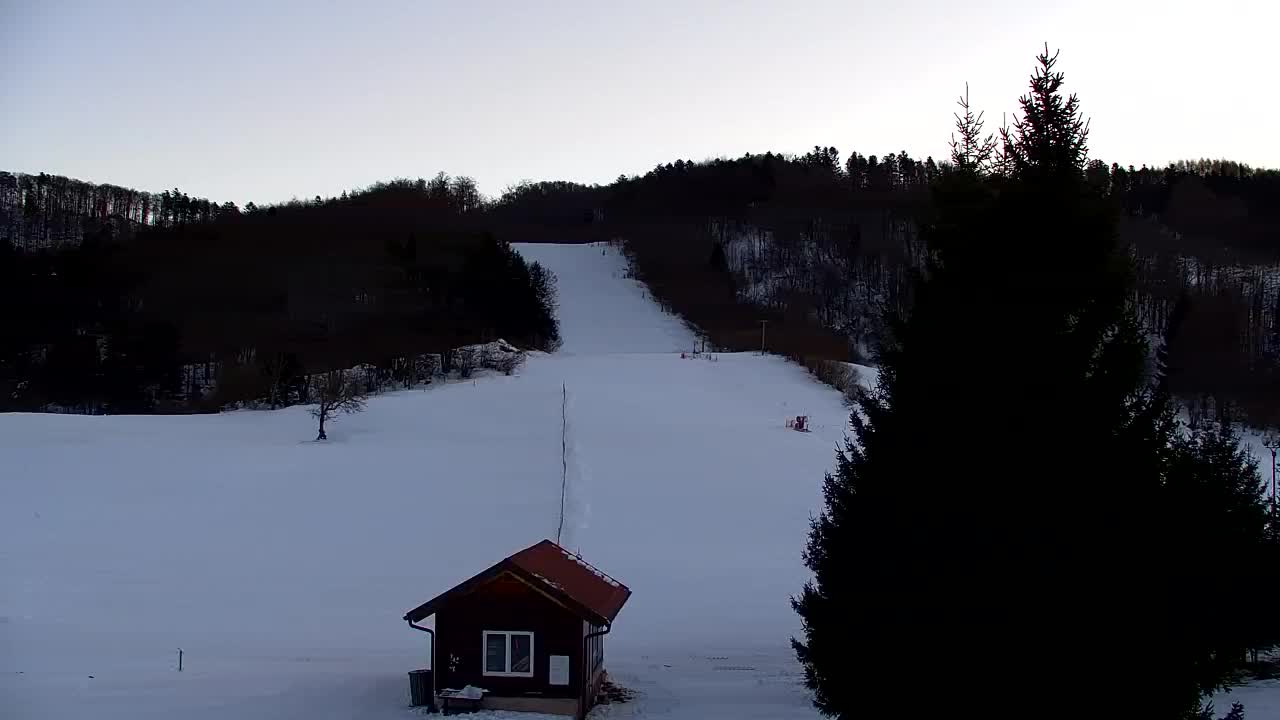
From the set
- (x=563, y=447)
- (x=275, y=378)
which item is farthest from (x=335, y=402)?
(x=563, y=447)

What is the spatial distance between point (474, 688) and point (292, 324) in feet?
151

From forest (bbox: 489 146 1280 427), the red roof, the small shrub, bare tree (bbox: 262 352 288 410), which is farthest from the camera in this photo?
forest (bbox: 489 146 1280 427)

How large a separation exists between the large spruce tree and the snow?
4.90 m

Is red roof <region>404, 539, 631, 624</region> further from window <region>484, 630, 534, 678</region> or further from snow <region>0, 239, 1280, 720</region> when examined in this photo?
snow <region>0, 239, 1280, 720</region>

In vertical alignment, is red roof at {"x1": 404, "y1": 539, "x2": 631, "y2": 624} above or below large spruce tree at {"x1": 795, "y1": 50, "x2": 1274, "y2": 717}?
below

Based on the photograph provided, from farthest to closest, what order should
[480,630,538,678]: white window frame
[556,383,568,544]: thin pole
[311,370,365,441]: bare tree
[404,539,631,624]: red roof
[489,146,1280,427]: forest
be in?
[489,146,1280,427]: forest
[311,370,365,441]: bare tree
[556,383,568,544]: thin pole
[480,630,538,678]: white window frame
[404,539,631,624]: red roof

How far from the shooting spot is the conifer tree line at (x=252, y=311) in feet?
135

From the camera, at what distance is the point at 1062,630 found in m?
6.36

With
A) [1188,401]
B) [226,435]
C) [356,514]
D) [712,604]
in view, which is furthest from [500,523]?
[1188,401]

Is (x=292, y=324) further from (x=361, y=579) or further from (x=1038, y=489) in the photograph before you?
(x=1038, y=489)

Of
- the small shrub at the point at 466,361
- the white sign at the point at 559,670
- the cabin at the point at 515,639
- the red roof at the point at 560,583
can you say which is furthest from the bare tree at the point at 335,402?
the white sign at the point at 559,670

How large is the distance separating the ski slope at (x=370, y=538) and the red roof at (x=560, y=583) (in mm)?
1205

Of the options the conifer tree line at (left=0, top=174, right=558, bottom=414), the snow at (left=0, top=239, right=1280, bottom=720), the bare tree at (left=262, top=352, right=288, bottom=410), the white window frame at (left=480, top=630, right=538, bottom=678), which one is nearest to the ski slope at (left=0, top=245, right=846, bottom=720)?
the snow at (left=0, top=239, right=1280, bottom=720)

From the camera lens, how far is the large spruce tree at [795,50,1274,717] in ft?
20.9
